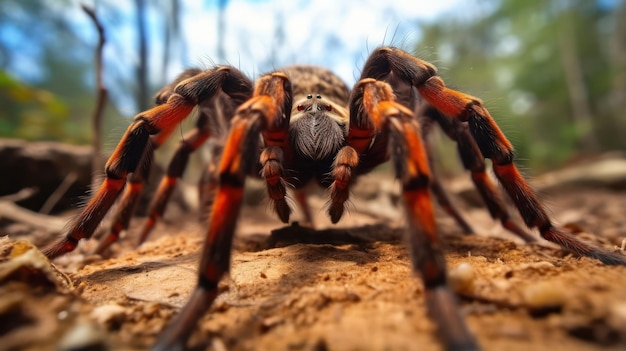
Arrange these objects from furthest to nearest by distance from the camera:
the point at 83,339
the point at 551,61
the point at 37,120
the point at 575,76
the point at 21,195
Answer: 1. the point at 551,61
2. the point at 575,76
3. the point at 37,120
4. the point at 21,195
5. the point at 83,339

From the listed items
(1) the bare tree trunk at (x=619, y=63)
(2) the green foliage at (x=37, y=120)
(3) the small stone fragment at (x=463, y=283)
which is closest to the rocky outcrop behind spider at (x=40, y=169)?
(2) the green foliage at (x=37, y=120)

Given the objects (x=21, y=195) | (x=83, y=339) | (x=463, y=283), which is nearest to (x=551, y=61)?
(x=463, y=283)

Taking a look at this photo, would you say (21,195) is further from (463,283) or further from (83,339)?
(463,283)

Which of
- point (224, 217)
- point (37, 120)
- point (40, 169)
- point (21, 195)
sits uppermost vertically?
point (37, 120)

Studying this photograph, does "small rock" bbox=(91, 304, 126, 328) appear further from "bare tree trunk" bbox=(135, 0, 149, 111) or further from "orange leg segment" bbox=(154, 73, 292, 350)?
"bare tree trunk" bbox=(135, 0, 149, 111)

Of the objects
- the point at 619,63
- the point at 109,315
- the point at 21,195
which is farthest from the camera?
the point at 619,63

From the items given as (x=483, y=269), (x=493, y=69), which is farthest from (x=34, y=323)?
(x=493, y=69)

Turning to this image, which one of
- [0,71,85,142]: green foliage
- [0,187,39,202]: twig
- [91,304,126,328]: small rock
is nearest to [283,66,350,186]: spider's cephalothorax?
[91,304,126,328]: small rock

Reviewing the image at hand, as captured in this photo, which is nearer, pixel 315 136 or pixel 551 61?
pixel 315 136
